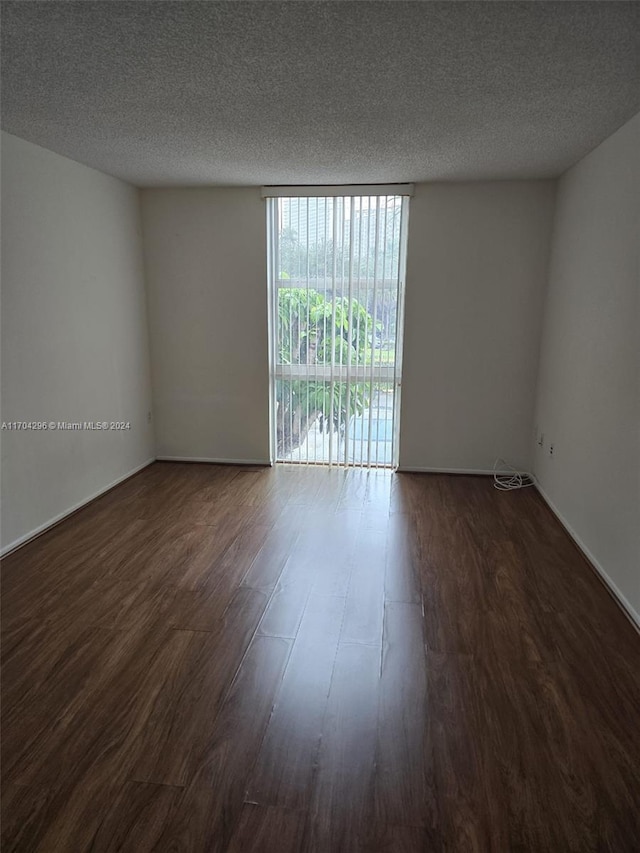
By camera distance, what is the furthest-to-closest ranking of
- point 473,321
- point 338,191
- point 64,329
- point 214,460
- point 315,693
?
point 214,460, point 473,321, point 338,191, point 64,329, point 315,693

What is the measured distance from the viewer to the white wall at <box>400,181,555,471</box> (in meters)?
4.15

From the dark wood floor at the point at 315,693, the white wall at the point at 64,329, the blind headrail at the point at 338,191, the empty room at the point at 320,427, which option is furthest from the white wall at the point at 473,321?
the white wall at the point at 64,329

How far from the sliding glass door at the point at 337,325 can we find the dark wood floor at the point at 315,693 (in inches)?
56.7

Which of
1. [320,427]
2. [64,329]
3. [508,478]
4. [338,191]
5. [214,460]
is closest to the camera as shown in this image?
[64,329]

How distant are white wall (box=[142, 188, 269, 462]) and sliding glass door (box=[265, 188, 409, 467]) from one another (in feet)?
0.55

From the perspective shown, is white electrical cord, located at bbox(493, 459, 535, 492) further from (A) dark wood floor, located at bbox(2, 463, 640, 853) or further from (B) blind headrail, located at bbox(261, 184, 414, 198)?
(B) blind headrail, located at bbox(261, 184, 414, 198)

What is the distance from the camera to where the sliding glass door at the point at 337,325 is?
170 inches

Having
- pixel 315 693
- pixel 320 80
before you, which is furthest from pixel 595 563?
pixel 320 80

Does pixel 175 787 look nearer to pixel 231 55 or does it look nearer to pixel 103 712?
pixel 103 712

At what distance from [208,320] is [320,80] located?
271cm

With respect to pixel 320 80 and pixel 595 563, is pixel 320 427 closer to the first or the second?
pixel 595 563

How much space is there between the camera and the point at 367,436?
186 inches

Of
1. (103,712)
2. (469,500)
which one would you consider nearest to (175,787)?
(103,712)

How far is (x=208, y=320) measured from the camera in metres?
4.64
